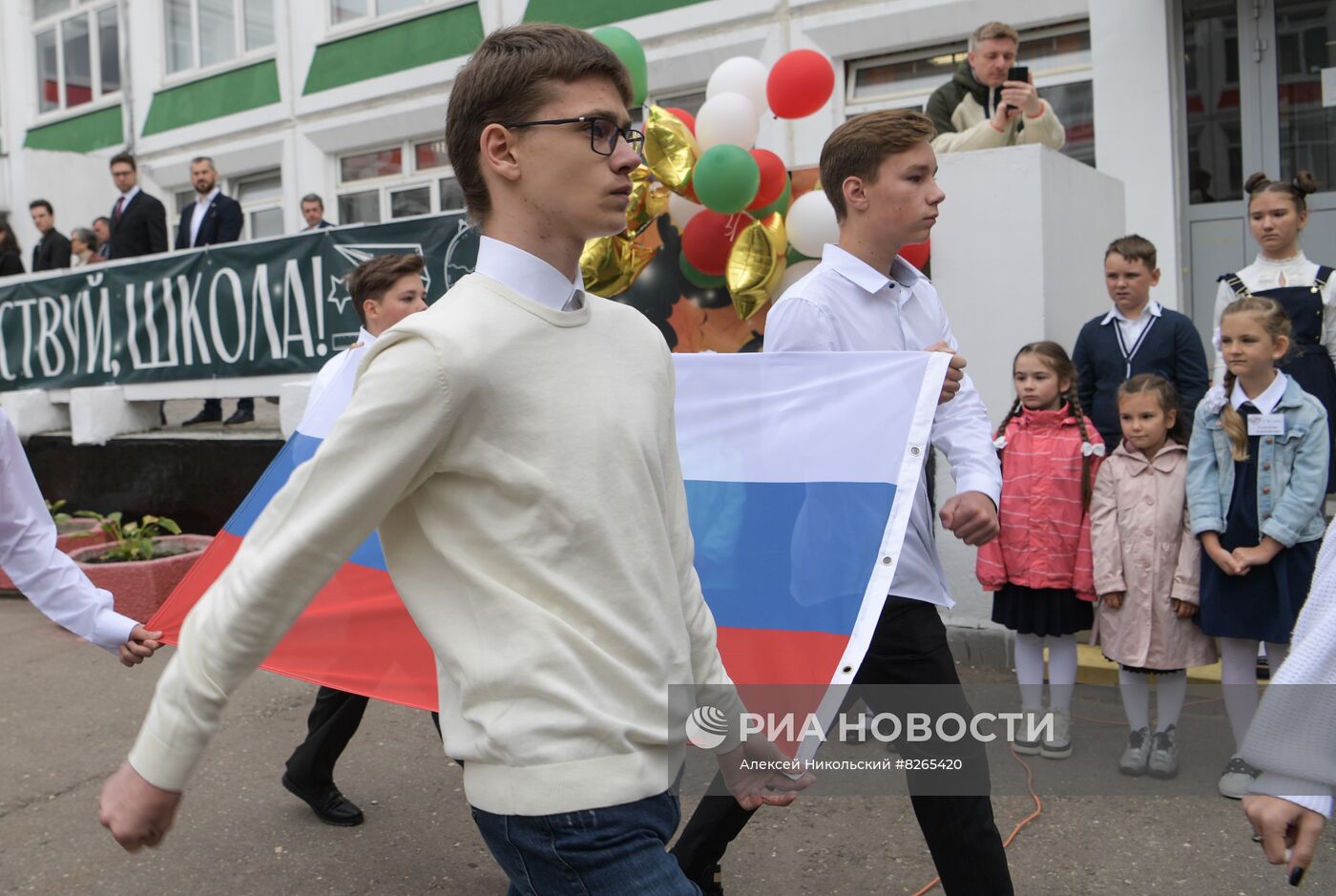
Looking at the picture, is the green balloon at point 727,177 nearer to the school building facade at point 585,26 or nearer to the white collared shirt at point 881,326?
the school building facade at point 585,26

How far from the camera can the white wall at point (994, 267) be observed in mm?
5953

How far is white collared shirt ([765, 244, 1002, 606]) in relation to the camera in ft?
9.92

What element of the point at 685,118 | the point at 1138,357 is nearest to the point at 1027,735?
the point at 1138,357

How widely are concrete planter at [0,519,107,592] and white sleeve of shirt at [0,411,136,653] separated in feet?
18.5

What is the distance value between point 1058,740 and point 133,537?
20.4ft

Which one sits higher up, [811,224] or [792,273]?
[811,224]

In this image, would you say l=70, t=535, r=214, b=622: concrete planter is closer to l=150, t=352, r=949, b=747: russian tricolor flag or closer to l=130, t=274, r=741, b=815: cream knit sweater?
l=150, t=352, r=949, b=747: russian tricolor flag

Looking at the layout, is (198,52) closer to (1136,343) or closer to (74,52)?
(74,52)

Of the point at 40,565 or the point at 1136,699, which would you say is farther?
the point at 1136,699

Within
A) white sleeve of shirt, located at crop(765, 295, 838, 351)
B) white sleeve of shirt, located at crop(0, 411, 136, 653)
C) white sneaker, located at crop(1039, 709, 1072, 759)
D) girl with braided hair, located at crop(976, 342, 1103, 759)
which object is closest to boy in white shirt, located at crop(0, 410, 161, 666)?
white sleeve of shirt, located at crop(0, 411, 136, 653)

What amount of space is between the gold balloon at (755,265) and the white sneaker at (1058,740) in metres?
2.48

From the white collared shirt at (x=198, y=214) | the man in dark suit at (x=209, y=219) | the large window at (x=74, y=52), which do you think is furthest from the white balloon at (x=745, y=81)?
the large window at (x=74, y=52)

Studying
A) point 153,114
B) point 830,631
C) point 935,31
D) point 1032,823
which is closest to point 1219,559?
point 1032,823

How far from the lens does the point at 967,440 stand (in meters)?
3.04
